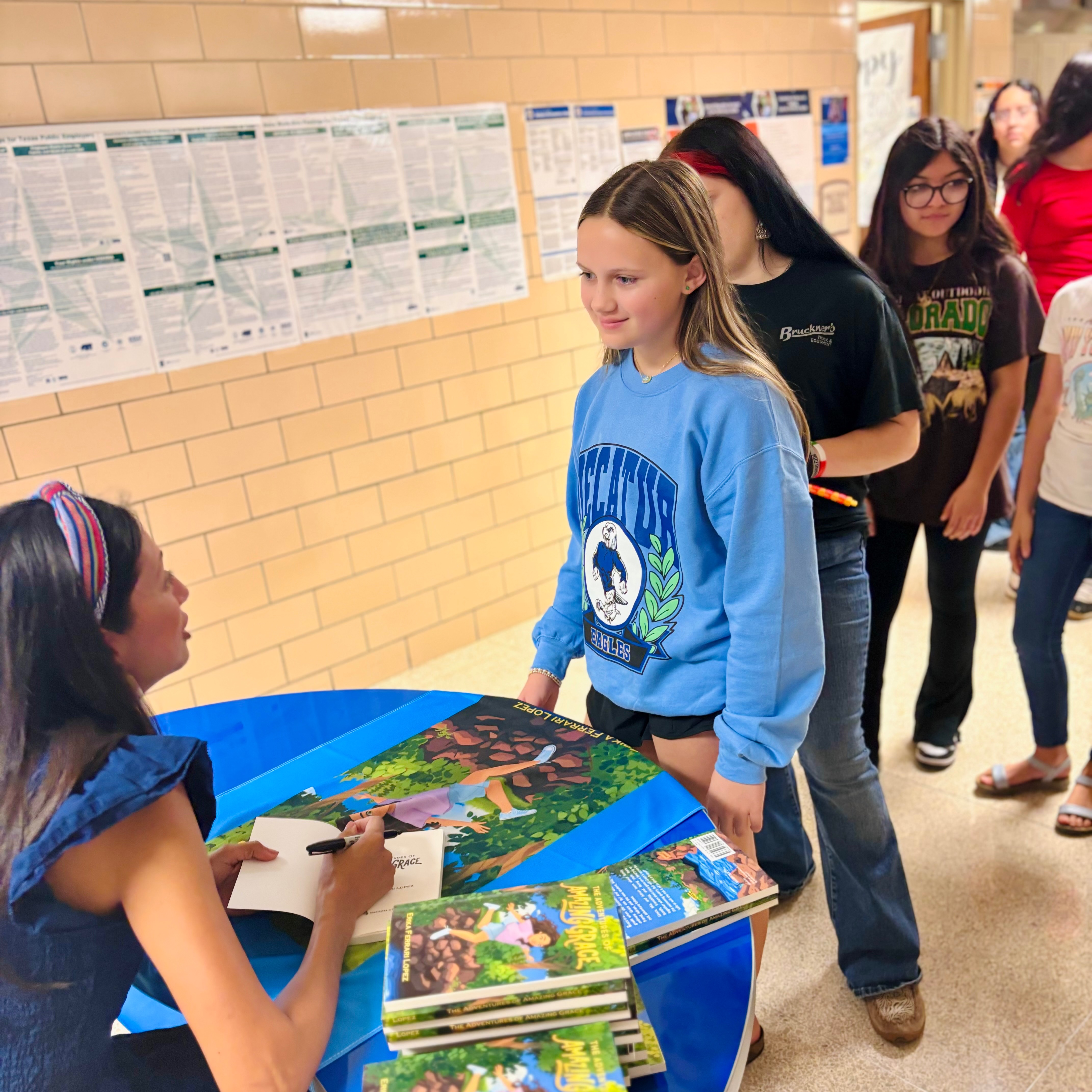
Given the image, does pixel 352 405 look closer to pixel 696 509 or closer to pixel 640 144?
pixel 640 144

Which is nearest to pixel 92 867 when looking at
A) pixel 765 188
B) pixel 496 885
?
pixel 496 885

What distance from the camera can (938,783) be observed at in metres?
2.49

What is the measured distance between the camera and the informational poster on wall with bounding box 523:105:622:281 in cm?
345

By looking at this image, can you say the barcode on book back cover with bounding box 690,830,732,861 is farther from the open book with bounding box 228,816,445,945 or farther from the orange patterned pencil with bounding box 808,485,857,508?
the orange patterned pencil with bounding box 808,485,857,508

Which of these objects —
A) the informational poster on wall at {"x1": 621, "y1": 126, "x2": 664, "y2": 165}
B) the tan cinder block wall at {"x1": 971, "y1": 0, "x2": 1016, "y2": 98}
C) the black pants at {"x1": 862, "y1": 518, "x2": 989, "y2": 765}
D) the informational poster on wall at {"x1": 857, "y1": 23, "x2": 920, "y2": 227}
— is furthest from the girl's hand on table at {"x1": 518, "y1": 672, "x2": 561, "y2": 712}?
the tan cinder block wall at {"x1": 971, "y1": 0, "x2": 1016, "y2": 98}

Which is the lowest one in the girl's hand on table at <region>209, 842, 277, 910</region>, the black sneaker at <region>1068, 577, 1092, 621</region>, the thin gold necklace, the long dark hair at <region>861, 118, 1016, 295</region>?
the black sneaker at <region>1068, 577, 1092, 621</region>

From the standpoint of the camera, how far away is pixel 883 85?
559 cm

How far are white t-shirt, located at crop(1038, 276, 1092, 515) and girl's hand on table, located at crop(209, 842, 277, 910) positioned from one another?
5.97 feet

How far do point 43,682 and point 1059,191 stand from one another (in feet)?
10.7

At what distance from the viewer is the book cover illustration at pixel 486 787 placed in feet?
3.71

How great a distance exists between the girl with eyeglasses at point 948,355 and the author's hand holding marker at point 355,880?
1581 mm

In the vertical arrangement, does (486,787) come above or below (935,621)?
above

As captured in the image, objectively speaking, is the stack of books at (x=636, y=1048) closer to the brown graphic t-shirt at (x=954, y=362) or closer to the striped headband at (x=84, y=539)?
the striped headband at (x=84, y=539)

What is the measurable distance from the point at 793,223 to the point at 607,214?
484 millimetres
